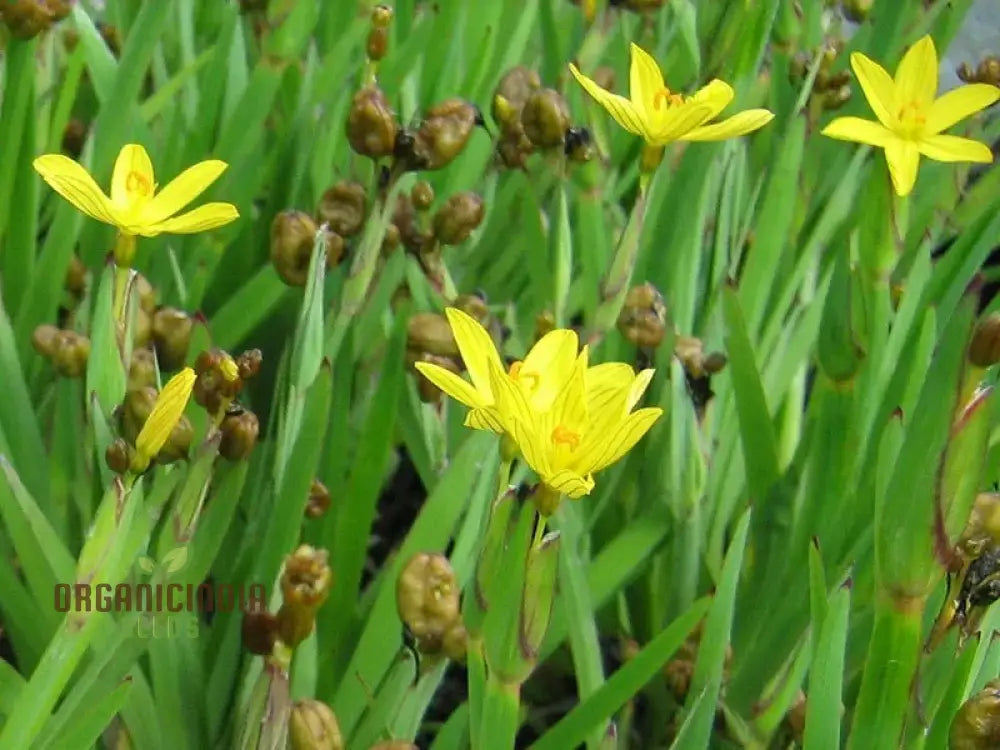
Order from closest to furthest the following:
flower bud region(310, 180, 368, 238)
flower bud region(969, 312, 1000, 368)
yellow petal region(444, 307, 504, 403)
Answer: flower bud region(969, 312, 1000, 368) → yellow petal region(444, 307, 504, 403) → flower bud region(310, 180, 368, 238)

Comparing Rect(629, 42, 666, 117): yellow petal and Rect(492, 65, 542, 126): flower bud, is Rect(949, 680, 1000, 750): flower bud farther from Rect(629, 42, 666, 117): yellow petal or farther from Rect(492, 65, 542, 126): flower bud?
Rect(492, 65, 542, 126): flower bud

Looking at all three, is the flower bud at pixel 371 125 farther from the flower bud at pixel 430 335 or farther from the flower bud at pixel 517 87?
the flower bud at pixel 517 87

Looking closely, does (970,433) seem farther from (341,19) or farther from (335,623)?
(341,19)

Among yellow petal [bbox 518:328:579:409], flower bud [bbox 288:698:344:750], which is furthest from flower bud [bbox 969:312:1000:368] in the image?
flower bud [bbox 288:698:344:750]

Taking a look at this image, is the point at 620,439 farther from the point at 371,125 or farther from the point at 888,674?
the point at 371,125

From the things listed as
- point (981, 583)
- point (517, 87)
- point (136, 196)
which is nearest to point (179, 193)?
point (136, 196)

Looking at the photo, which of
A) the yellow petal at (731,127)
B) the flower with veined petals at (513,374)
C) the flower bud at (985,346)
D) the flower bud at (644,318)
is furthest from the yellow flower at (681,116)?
the flower bud at (985,346)

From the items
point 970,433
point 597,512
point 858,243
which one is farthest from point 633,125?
point 970,433
